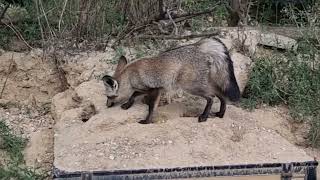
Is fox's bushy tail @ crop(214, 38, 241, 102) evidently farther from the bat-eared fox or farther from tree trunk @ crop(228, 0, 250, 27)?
tree trunk @ crop(228, 0, 250, 27)

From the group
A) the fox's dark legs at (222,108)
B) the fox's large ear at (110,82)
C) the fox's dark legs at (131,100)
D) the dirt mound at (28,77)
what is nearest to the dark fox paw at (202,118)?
the fox's dark legs at (222,108)

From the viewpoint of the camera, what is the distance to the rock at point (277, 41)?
25.5ft

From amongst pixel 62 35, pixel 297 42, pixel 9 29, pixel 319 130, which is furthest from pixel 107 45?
pixel 319 130

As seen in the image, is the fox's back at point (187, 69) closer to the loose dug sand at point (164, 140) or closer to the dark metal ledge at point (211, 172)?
the loose dug sand at point (164, 140)

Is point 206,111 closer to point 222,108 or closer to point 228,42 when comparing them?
point 222,108

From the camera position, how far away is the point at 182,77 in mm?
6254

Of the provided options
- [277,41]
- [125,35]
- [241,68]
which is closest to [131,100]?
[241,68]

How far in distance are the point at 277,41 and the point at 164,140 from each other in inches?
102

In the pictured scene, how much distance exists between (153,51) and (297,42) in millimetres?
1663

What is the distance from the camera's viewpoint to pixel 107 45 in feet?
25.6

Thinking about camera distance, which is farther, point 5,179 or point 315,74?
point 315,74

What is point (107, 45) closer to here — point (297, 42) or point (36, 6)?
point (36, 6)

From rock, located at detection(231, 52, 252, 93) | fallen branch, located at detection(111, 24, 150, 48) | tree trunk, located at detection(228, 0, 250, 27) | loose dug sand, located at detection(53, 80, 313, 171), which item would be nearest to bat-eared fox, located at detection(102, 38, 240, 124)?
loose dug sand, located at detection(53, 80, 313, 171)

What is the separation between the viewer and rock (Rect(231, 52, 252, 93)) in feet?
23.2
